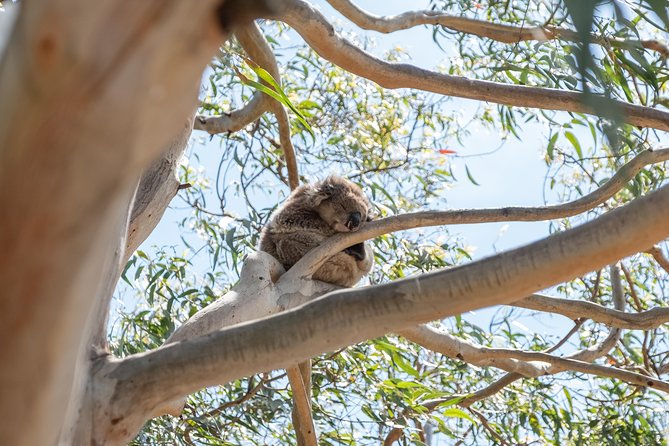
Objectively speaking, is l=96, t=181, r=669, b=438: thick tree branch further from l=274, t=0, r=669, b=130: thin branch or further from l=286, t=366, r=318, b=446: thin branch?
l=286, t=366, r=318, b=446: thin branch

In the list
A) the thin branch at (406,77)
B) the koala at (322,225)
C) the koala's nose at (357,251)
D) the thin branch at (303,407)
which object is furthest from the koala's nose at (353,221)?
the thin branch at (406,77)

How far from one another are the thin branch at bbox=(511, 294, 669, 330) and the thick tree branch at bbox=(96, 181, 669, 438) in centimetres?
166

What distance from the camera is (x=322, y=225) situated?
163 inches

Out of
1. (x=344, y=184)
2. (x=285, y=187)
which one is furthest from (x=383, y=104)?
(x=344, y=184)

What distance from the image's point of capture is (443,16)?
4.03 metres

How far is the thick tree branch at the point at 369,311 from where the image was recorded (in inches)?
49.3

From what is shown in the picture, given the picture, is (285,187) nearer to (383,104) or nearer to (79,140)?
(383,104)

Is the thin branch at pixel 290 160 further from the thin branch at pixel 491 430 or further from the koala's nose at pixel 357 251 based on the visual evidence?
the thin branch at pixel 491 430

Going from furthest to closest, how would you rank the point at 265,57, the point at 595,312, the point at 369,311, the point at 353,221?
the point at 353,221 → the point at 265,57 → the point at 595,312 → the point at 369,311

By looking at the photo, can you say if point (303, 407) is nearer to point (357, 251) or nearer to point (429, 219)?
point (357, 251)

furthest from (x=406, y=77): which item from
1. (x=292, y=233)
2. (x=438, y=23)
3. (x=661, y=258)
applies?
(x=661, y=258)

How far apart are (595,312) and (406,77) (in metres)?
1.01

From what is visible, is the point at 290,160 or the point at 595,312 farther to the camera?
the point at 290,160

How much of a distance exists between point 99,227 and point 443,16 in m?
3.42
